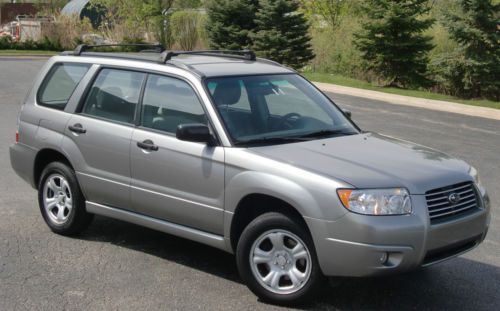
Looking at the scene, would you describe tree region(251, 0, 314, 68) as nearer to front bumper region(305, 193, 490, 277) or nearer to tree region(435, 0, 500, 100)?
tree region(435, 0, 500, 100)

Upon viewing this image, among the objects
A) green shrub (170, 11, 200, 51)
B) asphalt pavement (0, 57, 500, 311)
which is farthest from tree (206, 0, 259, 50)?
asphalt pavement (0, 57, 500, 311)

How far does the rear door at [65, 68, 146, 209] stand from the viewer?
598 centimetres

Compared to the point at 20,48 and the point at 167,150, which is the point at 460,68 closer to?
the point at 167,150

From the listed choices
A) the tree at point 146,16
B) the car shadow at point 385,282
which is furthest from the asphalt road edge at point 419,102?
the tree at point 146,16

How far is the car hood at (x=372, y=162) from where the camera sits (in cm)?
472

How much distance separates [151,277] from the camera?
5535mm

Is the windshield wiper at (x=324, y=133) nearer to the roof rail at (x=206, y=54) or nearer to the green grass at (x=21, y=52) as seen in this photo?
the roof rail at (x=206, y=54)

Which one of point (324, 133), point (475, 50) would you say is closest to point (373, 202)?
point (324, 133)

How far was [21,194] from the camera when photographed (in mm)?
8203

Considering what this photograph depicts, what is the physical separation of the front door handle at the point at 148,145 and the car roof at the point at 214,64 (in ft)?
2.21

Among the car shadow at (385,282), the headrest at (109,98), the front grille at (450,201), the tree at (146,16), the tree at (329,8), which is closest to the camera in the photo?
the front grille at (450,201)

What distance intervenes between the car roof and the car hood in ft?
3.09

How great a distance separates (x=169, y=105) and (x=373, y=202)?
2.05 m

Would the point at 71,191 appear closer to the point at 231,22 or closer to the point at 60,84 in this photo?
the point at 60,84
